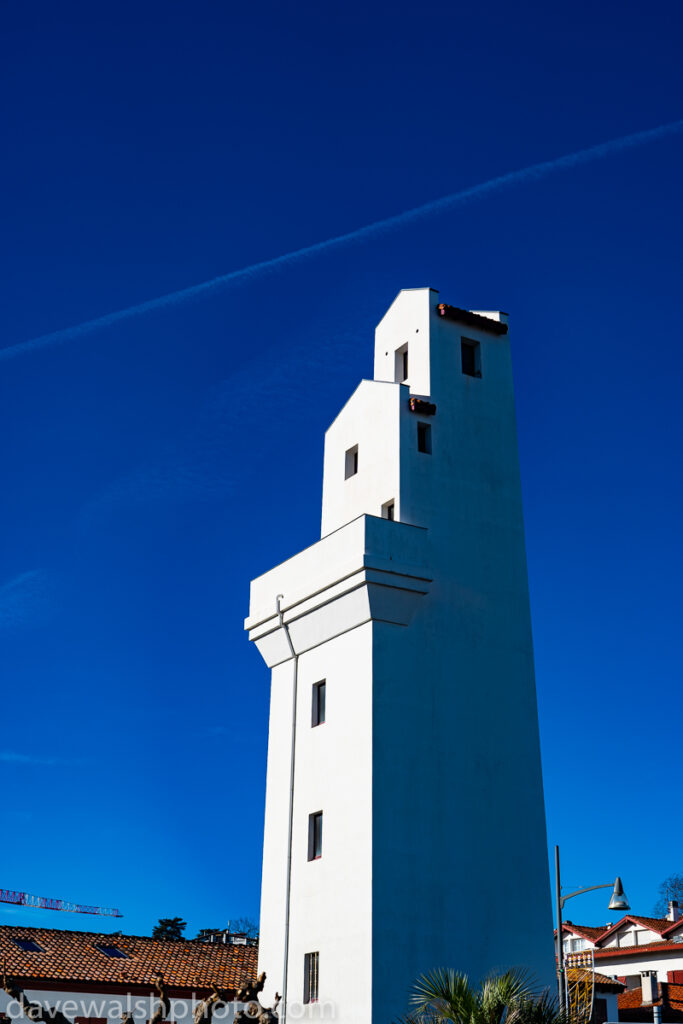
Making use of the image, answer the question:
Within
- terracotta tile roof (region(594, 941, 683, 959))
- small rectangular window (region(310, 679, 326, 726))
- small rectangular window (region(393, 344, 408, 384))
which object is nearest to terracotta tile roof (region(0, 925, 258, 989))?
small rectangular window (region(310, 679, 326, 726))

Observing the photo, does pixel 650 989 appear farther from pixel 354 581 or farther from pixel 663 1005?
pixel 354 581

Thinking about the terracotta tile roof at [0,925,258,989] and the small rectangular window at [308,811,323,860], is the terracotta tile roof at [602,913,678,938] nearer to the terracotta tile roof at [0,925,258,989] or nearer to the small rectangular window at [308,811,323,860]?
the terracotta tile roof at [0,925,258,989]

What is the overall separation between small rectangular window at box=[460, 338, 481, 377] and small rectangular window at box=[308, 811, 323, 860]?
15.1 meters

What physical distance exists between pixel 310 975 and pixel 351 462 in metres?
15.8

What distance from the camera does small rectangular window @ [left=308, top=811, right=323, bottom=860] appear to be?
32.2m

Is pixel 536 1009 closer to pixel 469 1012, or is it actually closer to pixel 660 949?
pixel 469 1012

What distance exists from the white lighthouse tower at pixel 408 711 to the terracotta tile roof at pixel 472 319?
0.08 m

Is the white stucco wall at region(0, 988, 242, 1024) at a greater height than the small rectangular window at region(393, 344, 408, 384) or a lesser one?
lesser

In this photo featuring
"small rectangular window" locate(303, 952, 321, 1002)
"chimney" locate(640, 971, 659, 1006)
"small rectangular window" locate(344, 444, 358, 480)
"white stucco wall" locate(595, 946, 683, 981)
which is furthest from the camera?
"white stucco wall" locate(595, 946, 683, 981)

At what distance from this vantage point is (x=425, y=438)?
35938mm

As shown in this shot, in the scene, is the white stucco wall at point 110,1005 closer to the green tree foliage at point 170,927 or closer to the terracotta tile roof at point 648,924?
the terracotta tile roof at point 648,924

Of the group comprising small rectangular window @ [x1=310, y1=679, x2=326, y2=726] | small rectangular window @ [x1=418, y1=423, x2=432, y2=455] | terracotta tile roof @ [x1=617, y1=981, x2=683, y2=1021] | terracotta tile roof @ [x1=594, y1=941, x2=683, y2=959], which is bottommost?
terracotta tile roof @ [x1=617, y1=981, x2=683, y2=1021]

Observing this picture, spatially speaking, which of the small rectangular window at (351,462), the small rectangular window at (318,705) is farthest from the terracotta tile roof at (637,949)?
the small rectangular window at (351,462)

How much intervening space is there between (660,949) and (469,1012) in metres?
35.3
